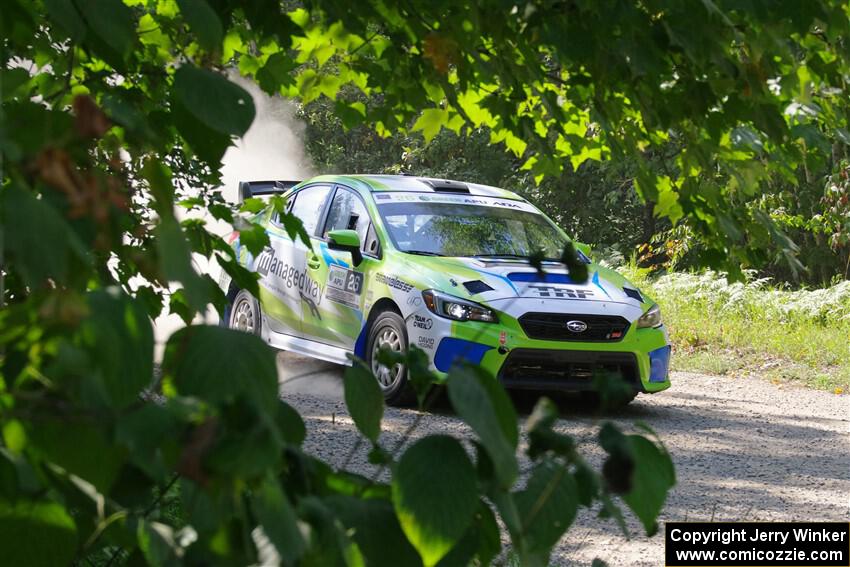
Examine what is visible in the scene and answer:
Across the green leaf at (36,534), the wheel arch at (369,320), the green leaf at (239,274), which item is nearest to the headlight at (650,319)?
the wheel arch at (369,320)

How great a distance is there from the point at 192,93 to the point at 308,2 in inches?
65.5

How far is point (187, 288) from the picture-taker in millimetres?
994

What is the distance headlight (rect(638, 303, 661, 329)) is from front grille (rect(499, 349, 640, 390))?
308 mm

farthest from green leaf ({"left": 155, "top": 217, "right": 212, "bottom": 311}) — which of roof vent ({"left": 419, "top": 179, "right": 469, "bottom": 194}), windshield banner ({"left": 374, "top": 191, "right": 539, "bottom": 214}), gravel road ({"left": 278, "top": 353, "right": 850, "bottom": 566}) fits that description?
roof vent ({"left": 419, "top": 179, "right": 469, "bottom": 194})

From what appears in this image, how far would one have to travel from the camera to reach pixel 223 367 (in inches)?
41.5

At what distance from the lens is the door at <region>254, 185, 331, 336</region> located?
10211 millimetres

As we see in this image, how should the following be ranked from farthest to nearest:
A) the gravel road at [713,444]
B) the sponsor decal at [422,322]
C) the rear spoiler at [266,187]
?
the rear spoiler at [266,187] → the sponsor decal at [422,322] → the gravel road at [713,444]

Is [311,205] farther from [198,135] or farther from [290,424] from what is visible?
[290,424]

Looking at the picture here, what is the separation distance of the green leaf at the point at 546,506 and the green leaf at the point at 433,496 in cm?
8

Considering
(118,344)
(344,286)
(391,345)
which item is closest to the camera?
(118,344)

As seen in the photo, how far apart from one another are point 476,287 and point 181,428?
783 cm

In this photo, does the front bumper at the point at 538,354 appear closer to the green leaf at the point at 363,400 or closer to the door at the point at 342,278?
the door at the point at 342,278

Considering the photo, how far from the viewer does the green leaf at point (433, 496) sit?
3.81 feet

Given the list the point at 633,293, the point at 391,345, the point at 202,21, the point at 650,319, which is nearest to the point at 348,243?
the point at 391,345
